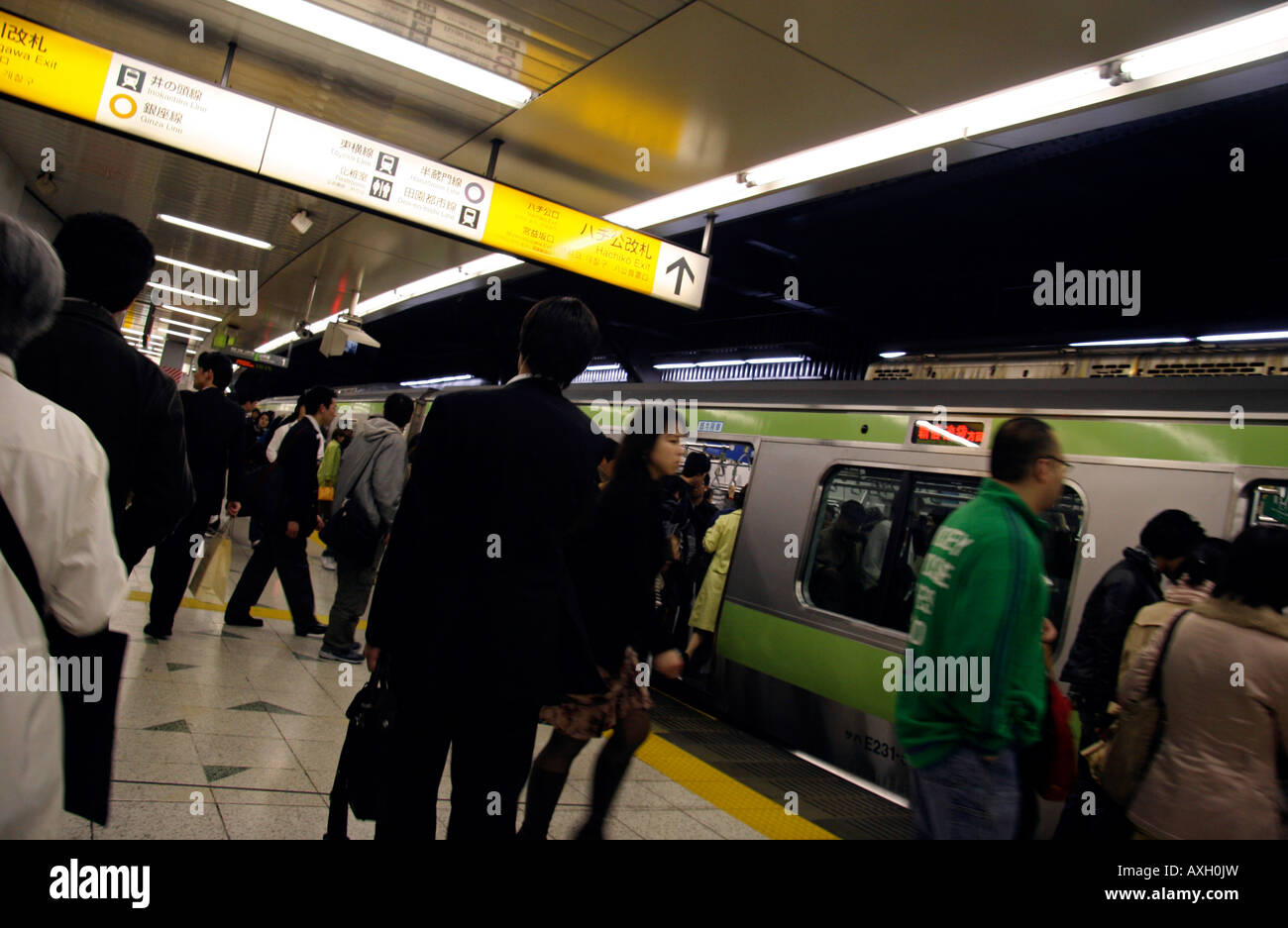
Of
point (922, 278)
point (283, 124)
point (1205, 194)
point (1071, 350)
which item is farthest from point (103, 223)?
point (922, 278)

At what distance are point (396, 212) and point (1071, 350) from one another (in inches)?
171

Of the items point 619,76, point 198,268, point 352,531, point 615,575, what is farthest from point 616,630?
point 198,268

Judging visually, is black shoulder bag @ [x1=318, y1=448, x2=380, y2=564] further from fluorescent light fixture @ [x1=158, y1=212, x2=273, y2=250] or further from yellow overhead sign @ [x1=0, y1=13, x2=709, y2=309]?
fluorescent light fixture @ [x1=158, y1=212, x2=273, y2=250]

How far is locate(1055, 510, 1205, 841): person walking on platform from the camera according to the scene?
136 inches

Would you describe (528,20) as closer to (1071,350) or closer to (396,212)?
(396,212)

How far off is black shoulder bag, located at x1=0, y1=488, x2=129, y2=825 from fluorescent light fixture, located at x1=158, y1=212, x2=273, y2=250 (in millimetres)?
10524

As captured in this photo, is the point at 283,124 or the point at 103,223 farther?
the point at 283,124

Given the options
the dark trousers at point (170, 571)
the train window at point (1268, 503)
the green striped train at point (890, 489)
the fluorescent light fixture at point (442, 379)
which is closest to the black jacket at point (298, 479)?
the dark trousers at point (170, 571)

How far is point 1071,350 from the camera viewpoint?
5.44 m

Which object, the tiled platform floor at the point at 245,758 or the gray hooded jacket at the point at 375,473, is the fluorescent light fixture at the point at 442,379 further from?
the tiled platform floor at the point at 245,758

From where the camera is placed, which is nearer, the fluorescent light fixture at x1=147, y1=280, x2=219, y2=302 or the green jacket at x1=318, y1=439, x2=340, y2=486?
the green jacket at x1=318, y1=439, x2=340, y2=486

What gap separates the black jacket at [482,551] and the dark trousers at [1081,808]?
203cm

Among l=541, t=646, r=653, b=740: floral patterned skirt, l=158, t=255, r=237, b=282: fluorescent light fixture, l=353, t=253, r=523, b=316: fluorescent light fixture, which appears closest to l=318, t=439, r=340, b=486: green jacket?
l=353, t=253, r=523, b=316: fluorescent light fixture

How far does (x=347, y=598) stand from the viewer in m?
5.59
